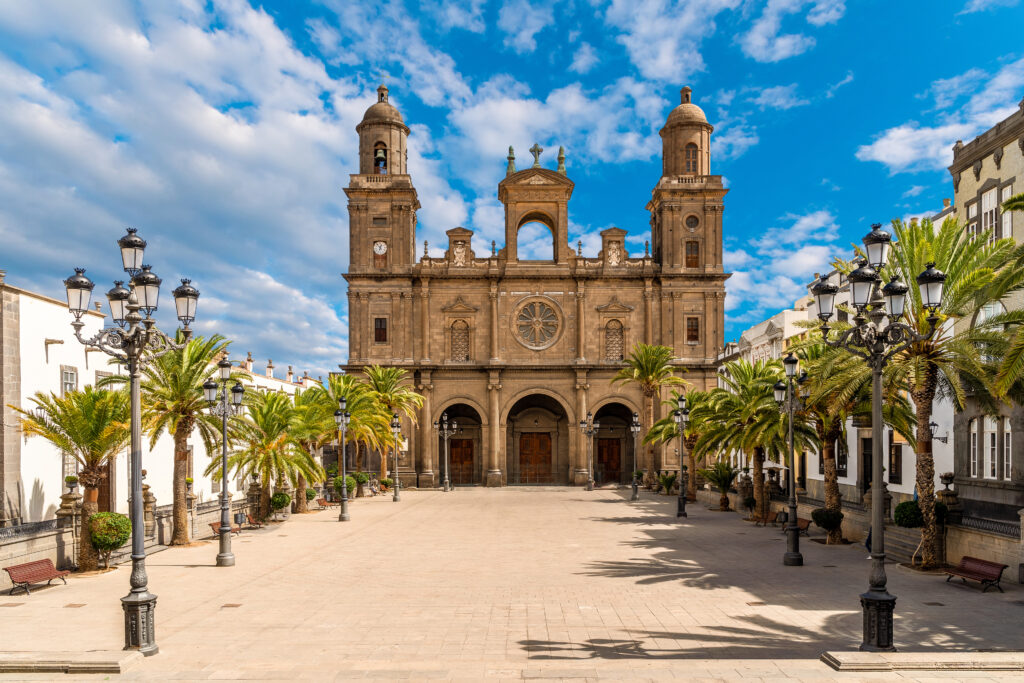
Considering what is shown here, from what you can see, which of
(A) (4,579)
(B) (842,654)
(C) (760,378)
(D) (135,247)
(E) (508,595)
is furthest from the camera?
(C) (760,378)

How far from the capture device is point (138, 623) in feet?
35.7

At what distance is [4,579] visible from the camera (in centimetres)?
1664

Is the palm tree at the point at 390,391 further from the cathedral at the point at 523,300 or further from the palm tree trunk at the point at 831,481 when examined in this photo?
the palm tree trunk at the point at 831,481

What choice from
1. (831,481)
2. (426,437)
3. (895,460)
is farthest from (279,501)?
(895,460)

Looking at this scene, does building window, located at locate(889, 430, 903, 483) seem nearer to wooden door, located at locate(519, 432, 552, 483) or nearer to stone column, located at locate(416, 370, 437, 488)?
wooden door, located at locate(519, 432, 552, 483)

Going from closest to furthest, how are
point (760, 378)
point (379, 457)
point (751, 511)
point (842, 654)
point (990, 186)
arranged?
point (842, 654) → point (990, 186) → point (760, 378) → point (751, 511) → point (379, 457)

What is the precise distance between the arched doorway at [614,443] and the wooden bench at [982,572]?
38.3 metres

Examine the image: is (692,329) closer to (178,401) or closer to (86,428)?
(178,401)

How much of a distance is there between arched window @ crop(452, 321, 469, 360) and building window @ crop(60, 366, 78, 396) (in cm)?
2867

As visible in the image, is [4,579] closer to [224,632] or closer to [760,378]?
[224,632]

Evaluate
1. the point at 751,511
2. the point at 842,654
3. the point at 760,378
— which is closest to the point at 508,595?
the point at 842,654

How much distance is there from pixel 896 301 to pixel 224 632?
1234 cm

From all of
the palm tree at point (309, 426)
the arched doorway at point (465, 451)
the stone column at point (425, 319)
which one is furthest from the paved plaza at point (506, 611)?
the arched doorway at point (465, 451)

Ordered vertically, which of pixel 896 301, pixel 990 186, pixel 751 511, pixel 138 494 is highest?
pixel 990 186
